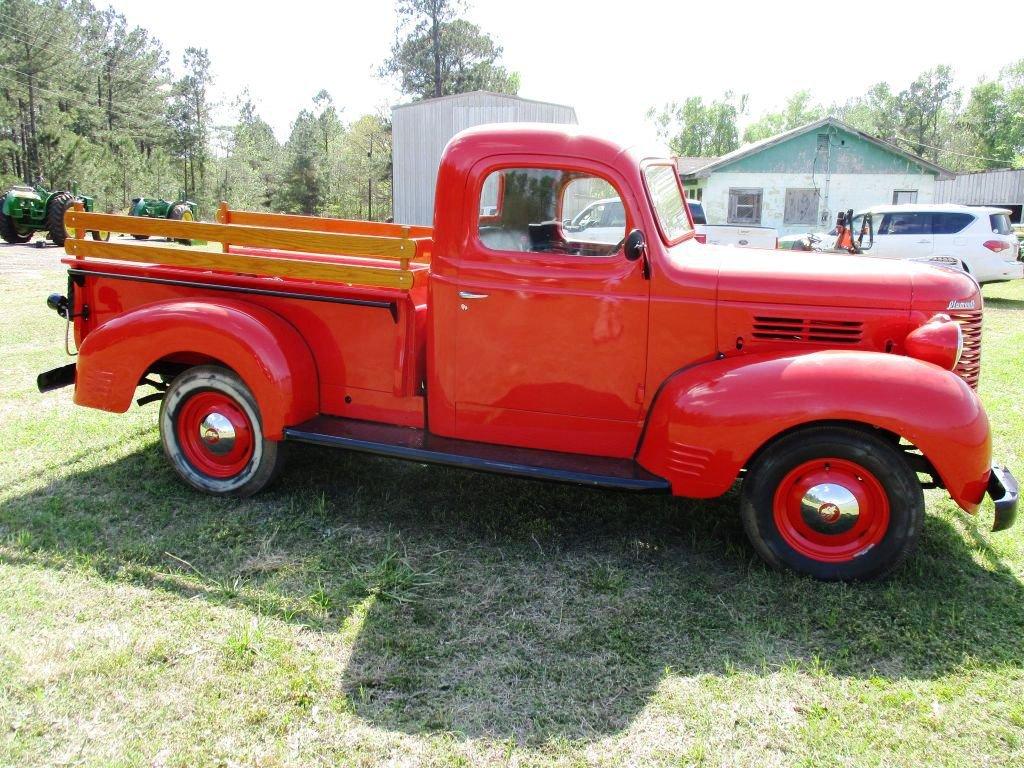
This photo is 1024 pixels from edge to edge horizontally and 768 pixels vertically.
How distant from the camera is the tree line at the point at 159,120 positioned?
113ft

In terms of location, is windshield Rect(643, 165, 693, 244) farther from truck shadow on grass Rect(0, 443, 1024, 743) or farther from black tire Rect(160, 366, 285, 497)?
black tire Rect(160, 366, 285, 497)

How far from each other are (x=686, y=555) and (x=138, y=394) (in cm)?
489

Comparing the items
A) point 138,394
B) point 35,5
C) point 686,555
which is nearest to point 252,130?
point 35,5

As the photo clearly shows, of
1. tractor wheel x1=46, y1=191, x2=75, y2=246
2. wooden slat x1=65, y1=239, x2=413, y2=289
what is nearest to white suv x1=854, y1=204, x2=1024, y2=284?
wooden slat x1=65, y1=239, x2=413, y2=289

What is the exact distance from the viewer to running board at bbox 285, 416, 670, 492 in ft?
11.8

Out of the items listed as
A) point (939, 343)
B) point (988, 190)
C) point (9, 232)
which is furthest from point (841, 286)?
point (988, 190)

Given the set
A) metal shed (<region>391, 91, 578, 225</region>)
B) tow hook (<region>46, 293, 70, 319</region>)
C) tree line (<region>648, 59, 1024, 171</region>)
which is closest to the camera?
tow hook (<region>46, 293, 70, 319</region>)

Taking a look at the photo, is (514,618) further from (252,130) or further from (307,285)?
(252,130)

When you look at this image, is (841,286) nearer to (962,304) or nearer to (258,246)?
(962,304)

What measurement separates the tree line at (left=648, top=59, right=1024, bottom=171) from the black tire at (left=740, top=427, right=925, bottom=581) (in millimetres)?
62749

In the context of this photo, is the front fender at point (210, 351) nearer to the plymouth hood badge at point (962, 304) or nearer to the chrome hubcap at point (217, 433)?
the chrome hubcap at point (217, 433)

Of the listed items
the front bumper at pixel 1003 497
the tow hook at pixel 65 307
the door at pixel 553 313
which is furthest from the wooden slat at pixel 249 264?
the front bumper at pixel 1003 497

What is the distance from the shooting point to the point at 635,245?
3.58 metres

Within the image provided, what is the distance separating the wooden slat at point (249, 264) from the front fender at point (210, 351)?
225mm
